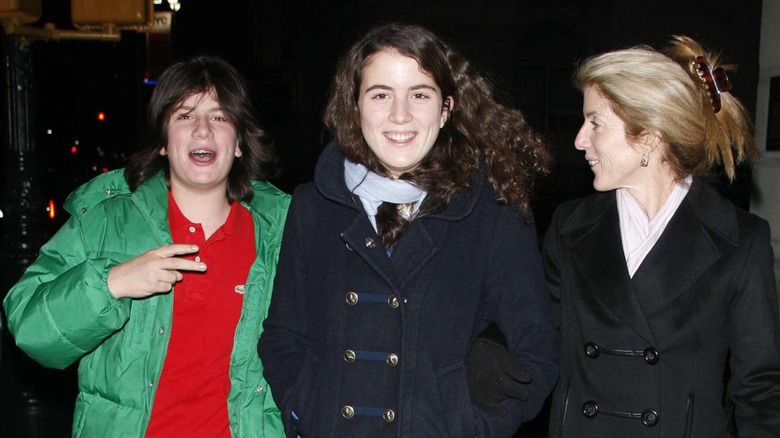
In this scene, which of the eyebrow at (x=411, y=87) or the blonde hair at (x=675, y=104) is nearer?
the eyebrow at (x=411, y=87)

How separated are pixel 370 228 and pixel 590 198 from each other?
1.11 meters

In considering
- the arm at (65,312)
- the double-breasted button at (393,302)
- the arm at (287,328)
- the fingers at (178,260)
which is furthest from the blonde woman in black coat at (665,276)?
the arm at (65,312)

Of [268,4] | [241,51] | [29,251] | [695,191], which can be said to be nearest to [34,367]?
[29,251]

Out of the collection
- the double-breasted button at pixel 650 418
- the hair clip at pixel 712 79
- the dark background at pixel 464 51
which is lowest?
the double-breasted button at pixel 650 418

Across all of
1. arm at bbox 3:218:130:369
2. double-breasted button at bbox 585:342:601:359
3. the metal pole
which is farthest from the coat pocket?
the metal pole

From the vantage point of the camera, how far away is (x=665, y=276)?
301cm

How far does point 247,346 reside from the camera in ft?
10.6

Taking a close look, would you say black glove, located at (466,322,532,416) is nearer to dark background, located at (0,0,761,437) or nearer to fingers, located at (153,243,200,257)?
fingers, located at (153,243,200,257)

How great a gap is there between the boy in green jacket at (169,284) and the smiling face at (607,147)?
144 centimetres

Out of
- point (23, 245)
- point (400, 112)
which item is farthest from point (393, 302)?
point (23, 245)

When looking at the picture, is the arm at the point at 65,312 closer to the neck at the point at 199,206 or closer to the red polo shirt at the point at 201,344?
the red polo shirt at the point at 201,344

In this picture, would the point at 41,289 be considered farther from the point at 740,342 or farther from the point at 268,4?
the point at 268,4

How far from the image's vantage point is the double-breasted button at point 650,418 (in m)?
2.97

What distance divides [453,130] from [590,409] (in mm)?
1236
